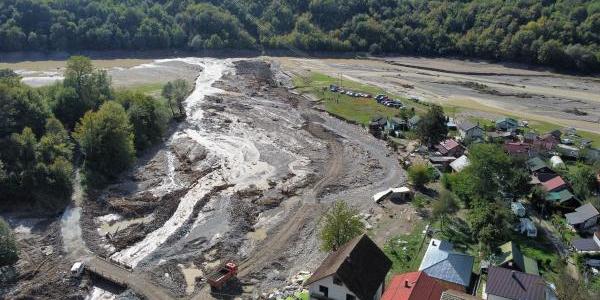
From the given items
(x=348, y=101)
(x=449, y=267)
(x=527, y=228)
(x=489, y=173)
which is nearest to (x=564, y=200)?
(x=527, y=228)

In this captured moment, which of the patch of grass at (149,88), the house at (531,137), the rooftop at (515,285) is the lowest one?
the rooftop at (515,285)

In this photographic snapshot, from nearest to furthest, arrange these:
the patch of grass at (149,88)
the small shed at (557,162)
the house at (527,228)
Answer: the house at (527,228), the small shed at (557,162), the patch of grass at (149,88)

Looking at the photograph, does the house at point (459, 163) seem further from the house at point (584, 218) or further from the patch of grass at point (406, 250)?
the patch of grass at point (406, 250)

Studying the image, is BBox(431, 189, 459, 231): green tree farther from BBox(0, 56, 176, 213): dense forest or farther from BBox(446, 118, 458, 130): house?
BBox(0, 56, 176, 213): dense forest

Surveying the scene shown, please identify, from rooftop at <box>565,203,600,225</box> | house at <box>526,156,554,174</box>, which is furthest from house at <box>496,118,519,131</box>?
rooftop at <box>565,203,600,225</box>

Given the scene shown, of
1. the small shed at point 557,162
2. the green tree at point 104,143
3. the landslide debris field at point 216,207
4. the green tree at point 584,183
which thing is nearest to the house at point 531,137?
the small shed at point 557,162

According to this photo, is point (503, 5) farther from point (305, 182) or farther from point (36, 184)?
point (36, 184)

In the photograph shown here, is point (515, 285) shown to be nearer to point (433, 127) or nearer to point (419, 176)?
point (419, 176)

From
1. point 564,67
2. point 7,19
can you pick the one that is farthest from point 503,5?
point 7,19
